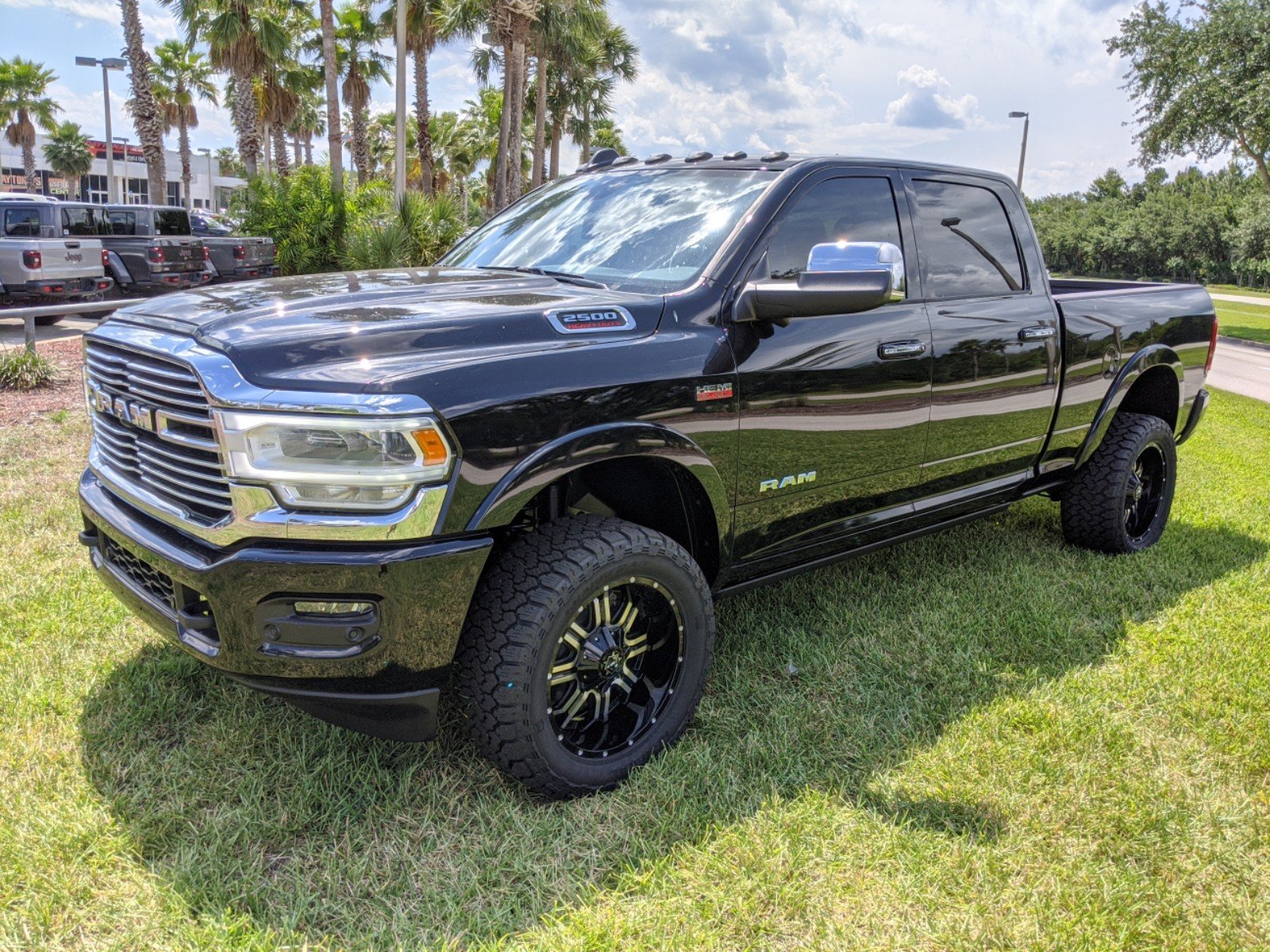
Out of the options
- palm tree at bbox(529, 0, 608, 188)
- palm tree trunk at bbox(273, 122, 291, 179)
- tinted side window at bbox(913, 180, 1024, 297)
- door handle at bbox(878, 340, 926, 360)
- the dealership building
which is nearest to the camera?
door handle at bbox(878, 340, 926, 360)

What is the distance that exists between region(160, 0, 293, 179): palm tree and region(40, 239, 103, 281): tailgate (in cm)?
1293

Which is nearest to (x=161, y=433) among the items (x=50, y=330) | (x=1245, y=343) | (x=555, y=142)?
(x=50, y=330)

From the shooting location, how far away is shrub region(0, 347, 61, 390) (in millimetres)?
8789

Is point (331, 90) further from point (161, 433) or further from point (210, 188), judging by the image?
point (210, 188)

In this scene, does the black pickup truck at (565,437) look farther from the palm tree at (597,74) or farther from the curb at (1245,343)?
the palm tree at (597,74)

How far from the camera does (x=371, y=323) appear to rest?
272cm

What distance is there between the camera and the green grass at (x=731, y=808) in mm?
2432

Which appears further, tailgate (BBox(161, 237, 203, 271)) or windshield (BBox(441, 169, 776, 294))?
tailgate (BBox(161, 237, 203, 271))

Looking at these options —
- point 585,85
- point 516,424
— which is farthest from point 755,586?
point 585,85

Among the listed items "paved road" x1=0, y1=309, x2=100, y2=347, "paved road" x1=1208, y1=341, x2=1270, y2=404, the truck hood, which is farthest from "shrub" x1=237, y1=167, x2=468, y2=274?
the truck hood

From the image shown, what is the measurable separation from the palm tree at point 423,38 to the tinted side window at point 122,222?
1177cm

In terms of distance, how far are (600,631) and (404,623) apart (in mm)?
643

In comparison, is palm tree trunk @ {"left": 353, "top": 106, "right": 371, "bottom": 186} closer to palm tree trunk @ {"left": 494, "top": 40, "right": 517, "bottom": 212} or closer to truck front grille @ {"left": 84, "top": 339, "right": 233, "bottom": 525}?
palm tree trunk @ {"left": 494, "top": 40, "right": 517, "bottom": 212}

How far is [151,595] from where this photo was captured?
2.81 m
